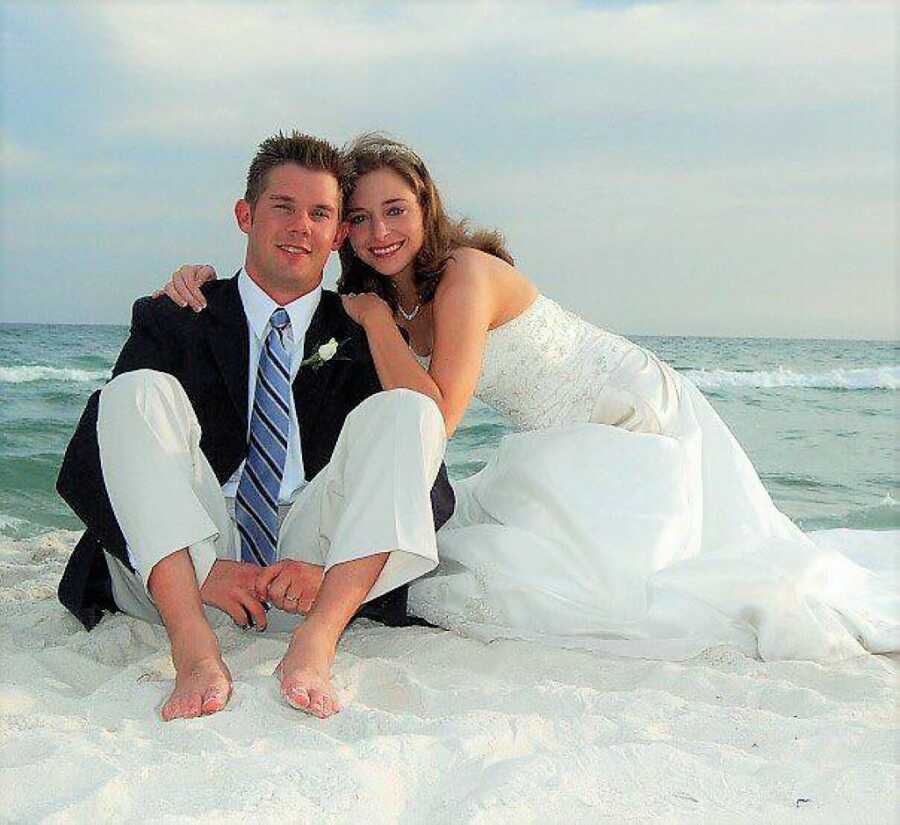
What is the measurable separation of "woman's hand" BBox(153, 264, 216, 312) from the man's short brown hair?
0.91 feet

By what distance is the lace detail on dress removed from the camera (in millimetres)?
3832

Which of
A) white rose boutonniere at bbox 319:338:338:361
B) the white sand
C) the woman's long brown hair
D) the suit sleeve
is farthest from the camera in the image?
the woman's long brown hair

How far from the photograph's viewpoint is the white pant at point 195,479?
2729mm

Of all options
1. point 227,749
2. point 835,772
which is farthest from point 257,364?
point 835,772

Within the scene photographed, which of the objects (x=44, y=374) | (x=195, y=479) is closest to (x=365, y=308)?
(x=195, y=479)

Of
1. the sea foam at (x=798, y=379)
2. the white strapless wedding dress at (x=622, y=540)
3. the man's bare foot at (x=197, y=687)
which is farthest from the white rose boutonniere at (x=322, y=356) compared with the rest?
the sea foam at (x=798, y=379)

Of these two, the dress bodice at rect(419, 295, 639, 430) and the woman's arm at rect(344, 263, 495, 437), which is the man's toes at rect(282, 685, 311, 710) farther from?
the dress bodice at rect(419, 295, 639, 430)

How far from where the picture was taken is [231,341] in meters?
3.28

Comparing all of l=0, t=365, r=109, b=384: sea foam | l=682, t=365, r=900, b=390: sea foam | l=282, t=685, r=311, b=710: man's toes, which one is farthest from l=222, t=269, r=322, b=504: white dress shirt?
l=682, t=365, r=900, b=390: sea foam

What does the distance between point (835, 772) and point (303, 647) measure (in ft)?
4.13

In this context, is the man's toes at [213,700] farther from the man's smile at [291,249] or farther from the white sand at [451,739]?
the man's smile at [291,249]

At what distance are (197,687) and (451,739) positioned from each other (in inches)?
25.2

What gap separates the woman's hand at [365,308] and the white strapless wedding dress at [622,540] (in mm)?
526

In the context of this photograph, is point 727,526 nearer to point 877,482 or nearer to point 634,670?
point 634,670
